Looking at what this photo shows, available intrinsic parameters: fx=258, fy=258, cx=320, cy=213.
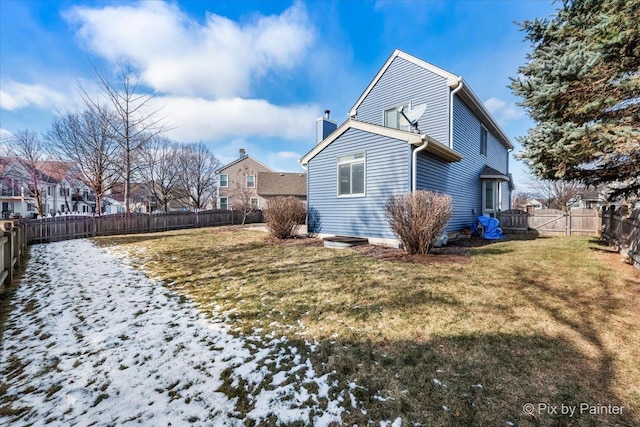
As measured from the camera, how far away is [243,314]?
389 centimetres

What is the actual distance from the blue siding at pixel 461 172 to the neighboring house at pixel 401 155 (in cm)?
4

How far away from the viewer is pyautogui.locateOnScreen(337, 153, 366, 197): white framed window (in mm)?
9172

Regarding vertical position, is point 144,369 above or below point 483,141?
below

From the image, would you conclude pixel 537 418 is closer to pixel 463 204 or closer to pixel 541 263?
pixel 541 263

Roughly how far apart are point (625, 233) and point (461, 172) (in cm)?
A: 529

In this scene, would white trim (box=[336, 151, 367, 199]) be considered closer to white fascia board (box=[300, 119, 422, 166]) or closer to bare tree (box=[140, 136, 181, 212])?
white fascia board (box=[300, 119, 422, 166])

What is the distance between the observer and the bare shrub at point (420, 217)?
20.9 ft

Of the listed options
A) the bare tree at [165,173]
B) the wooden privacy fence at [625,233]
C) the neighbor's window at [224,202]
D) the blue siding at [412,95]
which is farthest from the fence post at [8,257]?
the neighbor's window at [224,202]

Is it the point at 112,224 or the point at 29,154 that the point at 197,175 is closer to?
the point at 29,154

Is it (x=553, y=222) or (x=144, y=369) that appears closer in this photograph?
(x=144, y=369)

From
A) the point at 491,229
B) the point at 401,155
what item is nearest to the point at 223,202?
the point at 401,155

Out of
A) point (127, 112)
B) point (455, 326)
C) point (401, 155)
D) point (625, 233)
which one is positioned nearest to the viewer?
point (455, 326)

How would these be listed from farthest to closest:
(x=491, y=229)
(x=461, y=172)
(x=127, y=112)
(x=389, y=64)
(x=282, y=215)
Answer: (x=127, y=112) < (x=389, y=64) < (x=461, y=172) < (x=491, y=229) < (x=282, y=215)

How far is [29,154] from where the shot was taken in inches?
805
